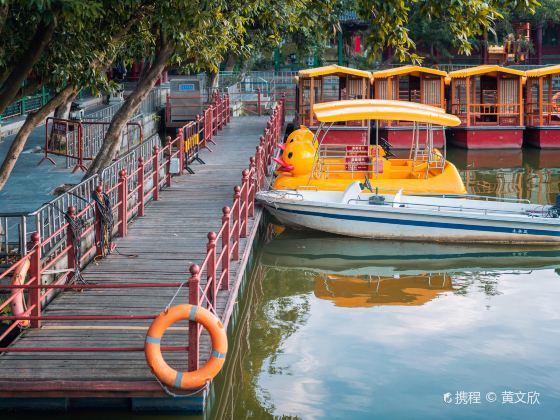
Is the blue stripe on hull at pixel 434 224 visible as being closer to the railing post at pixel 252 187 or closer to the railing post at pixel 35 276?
the railing post at pixel 252 187

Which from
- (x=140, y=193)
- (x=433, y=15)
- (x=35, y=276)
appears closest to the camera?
(x=35, y=276)

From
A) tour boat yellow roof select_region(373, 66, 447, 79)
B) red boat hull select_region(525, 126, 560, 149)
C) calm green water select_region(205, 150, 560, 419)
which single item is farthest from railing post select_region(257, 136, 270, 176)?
red boat hull select_region(525, 126, 560, 149)

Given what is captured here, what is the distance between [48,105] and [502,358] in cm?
727

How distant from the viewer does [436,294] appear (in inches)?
596

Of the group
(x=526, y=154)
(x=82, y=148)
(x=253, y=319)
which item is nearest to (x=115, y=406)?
(x=253, y=319)

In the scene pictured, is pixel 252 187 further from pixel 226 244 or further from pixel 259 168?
pixel 226 244

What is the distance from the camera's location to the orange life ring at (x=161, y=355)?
873 cm

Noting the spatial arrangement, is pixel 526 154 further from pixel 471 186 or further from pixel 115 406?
pixel 115 406

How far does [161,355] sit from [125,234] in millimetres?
5879

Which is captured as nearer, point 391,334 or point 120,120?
point 391,334

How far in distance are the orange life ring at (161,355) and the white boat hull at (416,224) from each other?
916cm

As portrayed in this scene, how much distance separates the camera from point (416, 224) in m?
17.8

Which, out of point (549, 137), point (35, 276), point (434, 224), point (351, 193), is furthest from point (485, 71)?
point (35, 276)

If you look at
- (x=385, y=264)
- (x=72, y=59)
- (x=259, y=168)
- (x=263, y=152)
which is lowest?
(x=385, y=264)
